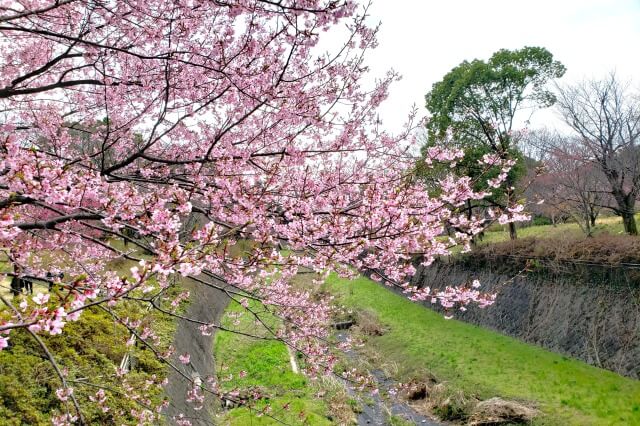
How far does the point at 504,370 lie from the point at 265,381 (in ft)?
25.3

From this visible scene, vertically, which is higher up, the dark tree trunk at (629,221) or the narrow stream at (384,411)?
the dark tree trunk at (629,221)

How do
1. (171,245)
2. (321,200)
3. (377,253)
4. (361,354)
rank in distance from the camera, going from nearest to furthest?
1. (171,245)
2. (321,200)
3. (377,253)
4. (361,354)

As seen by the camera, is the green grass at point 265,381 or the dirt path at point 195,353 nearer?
the dirt path at point 195,353

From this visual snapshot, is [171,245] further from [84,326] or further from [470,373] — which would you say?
[470,373]

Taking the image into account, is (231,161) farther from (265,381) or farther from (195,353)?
(265,381)

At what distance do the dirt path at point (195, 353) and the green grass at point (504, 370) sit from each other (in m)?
6.67

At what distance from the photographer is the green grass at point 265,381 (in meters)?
9.82

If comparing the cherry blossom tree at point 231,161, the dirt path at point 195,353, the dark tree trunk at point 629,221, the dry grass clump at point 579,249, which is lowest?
the dirt path at point 195,353

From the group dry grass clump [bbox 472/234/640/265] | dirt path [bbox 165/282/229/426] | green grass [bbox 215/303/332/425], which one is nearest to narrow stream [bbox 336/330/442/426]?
green grass [bbox 215/303/332/425]

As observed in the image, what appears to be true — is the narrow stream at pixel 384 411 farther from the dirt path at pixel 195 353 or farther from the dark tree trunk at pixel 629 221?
the dark tree trunk at pixel 629 221

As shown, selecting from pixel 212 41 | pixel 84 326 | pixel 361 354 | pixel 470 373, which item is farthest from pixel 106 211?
pixel 361 354

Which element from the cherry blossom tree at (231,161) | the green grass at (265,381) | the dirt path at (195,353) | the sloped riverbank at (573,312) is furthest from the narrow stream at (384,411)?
the cherry blossom tree at (231,161)

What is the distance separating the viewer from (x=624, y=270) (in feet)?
44.0

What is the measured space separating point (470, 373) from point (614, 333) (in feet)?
14.9
